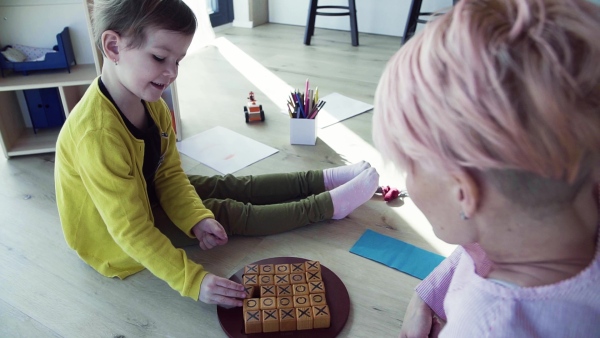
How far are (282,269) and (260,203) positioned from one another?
12.5 inches

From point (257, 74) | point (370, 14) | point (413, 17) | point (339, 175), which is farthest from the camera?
point (370, 14)

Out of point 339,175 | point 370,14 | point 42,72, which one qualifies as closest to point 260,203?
point 339,175

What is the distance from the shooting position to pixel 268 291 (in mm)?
966

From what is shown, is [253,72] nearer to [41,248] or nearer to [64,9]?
[64,9]

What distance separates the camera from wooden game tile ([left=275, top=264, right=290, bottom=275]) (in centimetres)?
102

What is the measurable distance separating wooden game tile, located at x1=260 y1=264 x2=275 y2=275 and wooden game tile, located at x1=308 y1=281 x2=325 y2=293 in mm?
87

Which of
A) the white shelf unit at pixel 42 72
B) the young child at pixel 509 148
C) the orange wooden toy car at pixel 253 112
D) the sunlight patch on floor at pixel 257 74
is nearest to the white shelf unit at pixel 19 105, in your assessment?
the white shelf unit at pixel 42 72

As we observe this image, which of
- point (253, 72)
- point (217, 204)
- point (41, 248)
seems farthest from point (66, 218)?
point (253, 72)

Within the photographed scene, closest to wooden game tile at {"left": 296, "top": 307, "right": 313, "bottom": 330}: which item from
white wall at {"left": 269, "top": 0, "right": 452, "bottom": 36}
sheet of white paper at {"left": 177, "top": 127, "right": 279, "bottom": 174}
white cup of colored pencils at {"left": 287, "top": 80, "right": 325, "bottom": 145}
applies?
sheet of white paper at {"left": 177, "top": 127, "right": 279, "bottom": 174}

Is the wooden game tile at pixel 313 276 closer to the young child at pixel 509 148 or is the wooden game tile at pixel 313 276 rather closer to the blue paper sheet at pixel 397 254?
the blue paper sheet at pixel 397 254

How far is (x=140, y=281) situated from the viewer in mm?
1069

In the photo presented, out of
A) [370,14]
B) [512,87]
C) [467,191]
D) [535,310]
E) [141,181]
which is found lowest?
[370,14]

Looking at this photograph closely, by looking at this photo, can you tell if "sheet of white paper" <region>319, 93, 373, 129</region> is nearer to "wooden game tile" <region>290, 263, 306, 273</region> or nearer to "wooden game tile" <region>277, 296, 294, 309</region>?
"wooden game tile" <region>290, 263, 306, 273</region>

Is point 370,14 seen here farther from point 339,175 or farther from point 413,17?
point 339,175
